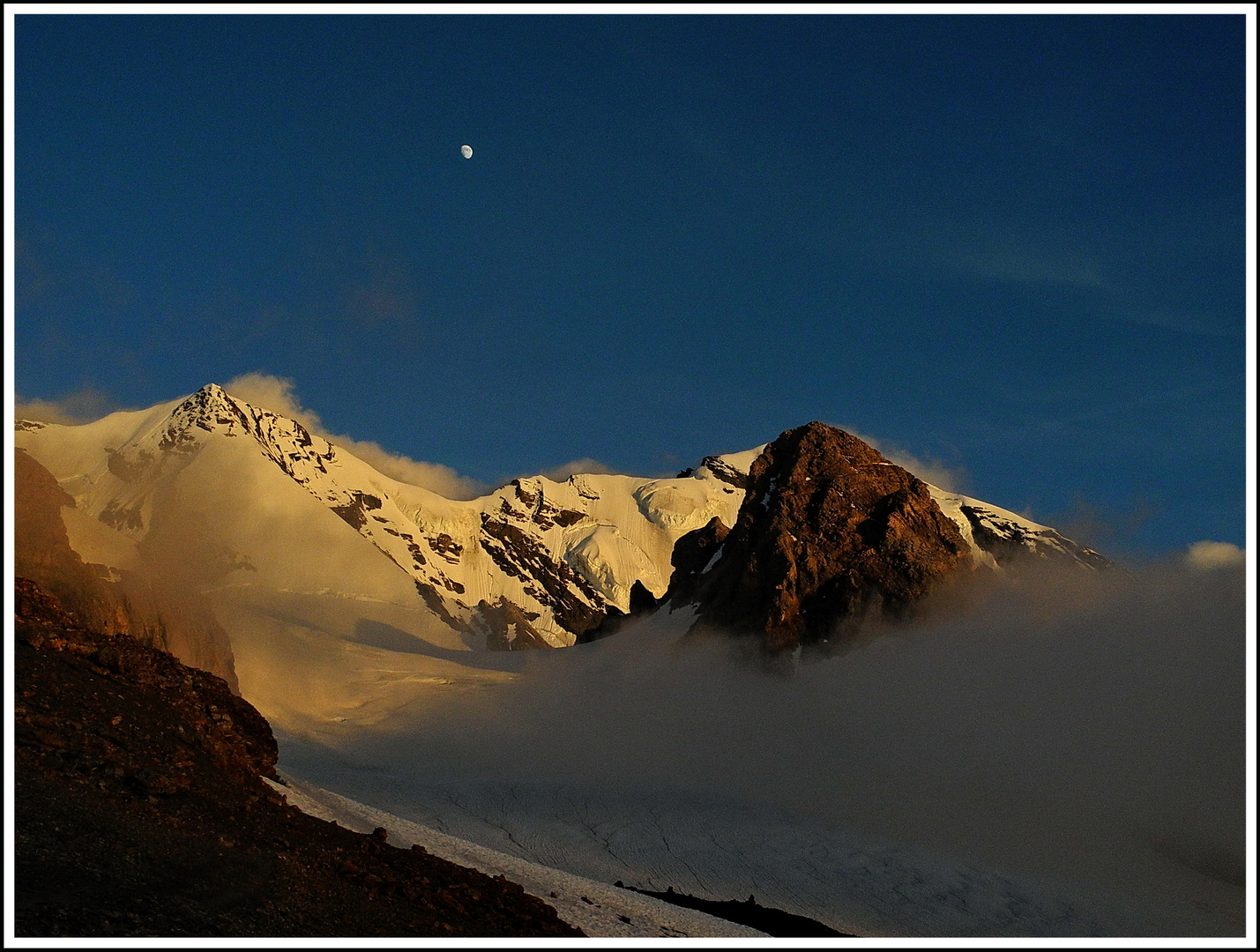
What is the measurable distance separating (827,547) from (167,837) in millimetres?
120749

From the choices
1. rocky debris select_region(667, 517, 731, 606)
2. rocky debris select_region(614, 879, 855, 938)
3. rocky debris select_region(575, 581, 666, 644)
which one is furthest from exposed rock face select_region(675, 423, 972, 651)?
rocky debris select_region(614, 879, 855, 938)

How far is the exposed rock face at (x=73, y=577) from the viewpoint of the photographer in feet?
208

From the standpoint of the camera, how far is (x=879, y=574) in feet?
444

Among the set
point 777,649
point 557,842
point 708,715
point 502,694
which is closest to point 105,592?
point 557,842

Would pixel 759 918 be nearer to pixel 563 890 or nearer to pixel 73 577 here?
pixel 563 890

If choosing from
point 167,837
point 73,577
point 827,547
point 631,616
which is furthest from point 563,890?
point 631,616

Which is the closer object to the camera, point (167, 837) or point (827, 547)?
point (167, 837)

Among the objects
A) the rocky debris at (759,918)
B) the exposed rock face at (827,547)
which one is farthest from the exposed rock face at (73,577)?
the exposed rock face at (827,547)

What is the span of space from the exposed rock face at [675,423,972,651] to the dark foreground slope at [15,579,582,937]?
351ft

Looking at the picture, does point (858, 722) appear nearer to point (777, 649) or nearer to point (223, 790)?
point (777, 649)

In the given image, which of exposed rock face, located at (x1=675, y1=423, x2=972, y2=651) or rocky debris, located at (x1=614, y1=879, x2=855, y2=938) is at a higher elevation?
exposed rock face, located at (x1=675, y1=423, x2=972, y2=651)

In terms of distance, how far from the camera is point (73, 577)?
66.1 meters

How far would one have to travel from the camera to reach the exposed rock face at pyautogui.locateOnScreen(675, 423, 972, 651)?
135 meters

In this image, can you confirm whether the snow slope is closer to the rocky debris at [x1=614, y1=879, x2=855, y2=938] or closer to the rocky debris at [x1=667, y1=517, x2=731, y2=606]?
the rocky debris at [x1=614, y1=879, x2=855, y2=938]
